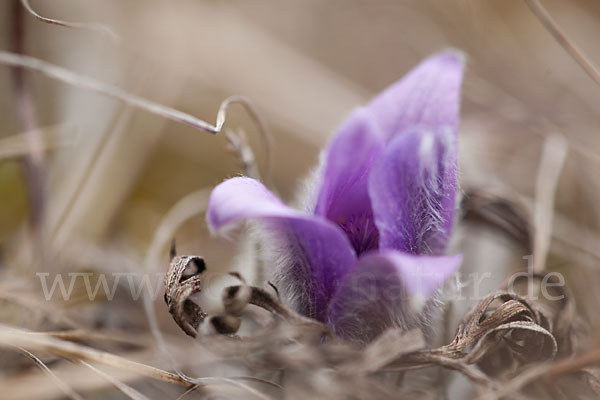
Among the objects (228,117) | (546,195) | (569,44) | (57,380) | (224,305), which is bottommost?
(57,380)

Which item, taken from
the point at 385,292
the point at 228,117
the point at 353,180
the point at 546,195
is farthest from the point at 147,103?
the point at 228,117

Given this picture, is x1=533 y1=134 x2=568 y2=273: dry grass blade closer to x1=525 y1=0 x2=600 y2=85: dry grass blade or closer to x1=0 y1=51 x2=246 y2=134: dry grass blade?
x1=525 y1=0 x2=600 y2=85: dry grass blade

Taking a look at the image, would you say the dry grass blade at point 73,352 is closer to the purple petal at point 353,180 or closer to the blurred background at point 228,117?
the blurred background at point 228,117

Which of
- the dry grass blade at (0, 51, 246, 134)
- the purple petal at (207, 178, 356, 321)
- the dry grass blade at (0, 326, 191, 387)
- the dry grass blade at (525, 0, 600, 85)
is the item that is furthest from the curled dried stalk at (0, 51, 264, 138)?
the dry grass blade at (525, 0, 600, 85)

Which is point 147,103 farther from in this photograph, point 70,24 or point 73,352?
point 73,352

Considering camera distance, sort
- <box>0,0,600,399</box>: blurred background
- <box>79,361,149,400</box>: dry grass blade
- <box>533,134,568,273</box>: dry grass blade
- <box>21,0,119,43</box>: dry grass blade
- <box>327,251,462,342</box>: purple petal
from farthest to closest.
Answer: <box>0,0,600,399</box>: blurred background → <box>533,134,568,273</box>: dry grass blade → <box>21,0,119,43</box>: dry grass blade → <box>79,361,149,400</box>: dry grass blade → <box>327,251,462,342</box>: purple petal

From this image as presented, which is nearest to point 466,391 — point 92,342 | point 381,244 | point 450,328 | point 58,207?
point 450,328

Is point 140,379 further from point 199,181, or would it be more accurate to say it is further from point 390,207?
point 199,181
